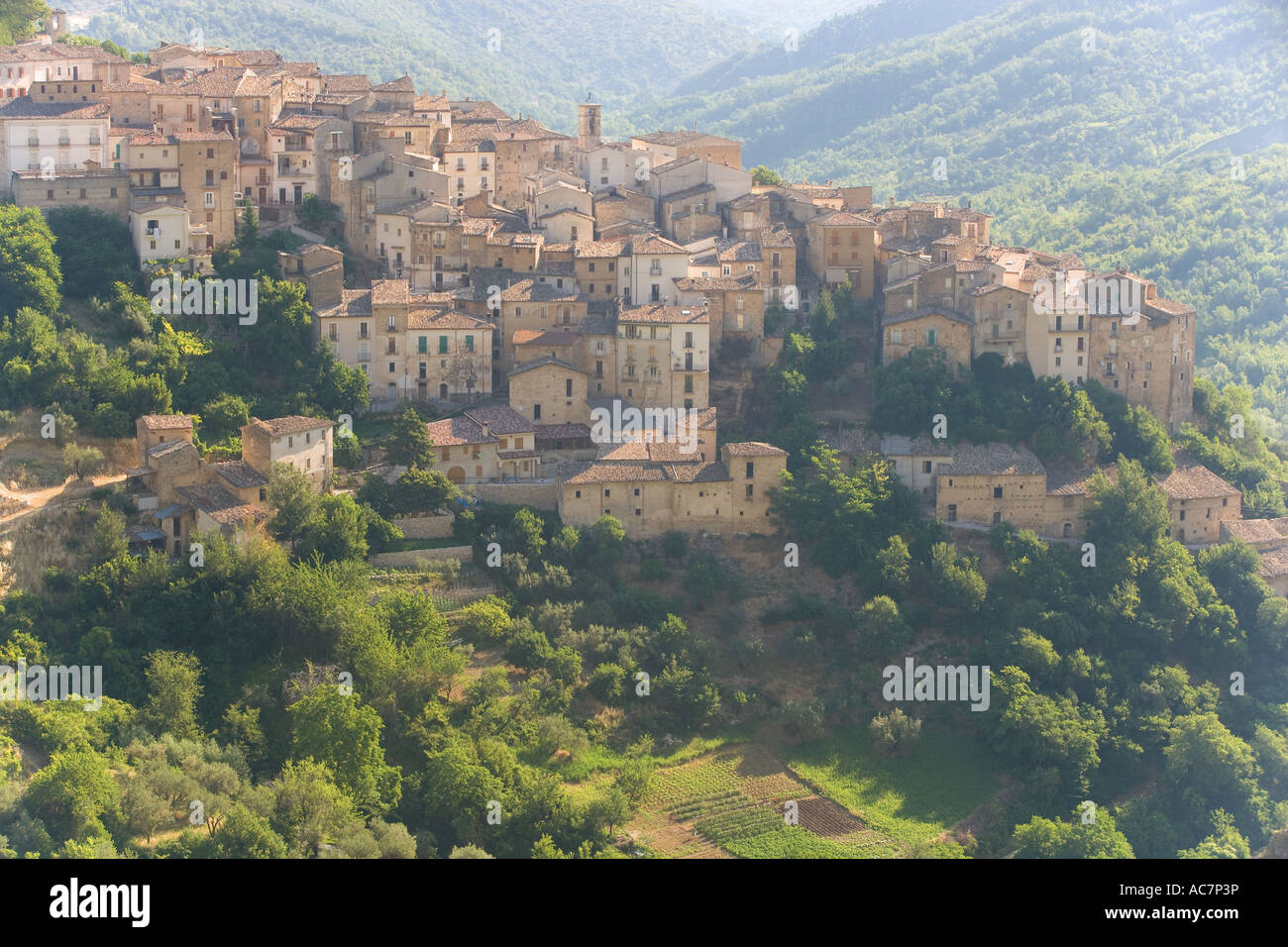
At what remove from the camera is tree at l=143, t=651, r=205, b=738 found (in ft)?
120

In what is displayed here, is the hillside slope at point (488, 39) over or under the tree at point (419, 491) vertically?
over

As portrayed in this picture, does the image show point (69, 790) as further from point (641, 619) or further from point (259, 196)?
point (259, 196)

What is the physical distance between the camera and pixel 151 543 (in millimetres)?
40531

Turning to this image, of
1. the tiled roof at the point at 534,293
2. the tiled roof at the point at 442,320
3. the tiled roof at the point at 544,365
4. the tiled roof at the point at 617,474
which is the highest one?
the tiled roof at the point at 534,293

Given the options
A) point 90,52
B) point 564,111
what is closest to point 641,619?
point 90,52

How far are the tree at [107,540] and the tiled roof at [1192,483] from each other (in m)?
27.5

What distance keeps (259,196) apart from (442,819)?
2545 cm

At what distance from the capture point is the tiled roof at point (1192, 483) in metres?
47.5

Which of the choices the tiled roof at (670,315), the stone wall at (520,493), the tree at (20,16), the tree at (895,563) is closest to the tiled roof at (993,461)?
the tree at (895,563)

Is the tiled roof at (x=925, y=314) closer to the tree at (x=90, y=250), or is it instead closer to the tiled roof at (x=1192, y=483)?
the tiled roof at (x=1192, y=483)

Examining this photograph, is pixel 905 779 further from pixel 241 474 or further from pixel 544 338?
pixel 241 474

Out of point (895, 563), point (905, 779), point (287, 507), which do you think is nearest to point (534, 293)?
point (287, 507)

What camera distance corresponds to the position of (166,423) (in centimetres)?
4203

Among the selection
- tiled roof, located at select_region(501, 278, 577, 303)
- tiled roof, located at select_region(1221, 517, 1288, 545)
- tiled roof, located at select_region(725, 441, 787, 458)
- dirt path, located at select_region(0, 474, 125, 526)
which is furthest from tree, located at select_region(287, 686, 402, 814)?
tiled roof, located at select_region(1221, 517, 1288, 545)
